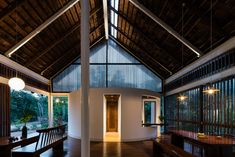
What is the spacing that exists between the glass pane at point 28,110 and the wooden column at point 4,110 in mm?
604

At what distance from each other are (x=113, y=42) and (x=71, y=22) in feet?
18.5

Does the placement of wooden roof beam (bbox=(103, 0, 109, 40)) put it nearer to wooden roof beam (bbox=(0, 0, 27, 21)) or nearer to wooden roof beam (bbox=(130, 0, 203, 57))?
wooden roof beam (bbox=(130, 0, 203, 57))

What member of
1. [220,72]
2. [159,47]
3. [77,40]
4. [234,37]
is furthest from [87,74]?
[77,40]

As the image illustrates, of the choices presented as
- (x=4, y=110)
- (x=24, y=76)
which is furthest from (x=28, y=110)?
(x=24, y=76)

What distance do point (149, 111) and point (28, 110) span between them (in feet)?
29.1

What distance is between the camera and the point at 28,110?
8000 mm

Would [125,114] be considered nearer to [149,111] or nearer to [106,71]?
[149,111]

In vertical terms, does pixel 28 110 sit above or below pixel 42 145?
above

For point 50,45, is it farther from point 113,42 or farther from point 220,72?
point 220,72

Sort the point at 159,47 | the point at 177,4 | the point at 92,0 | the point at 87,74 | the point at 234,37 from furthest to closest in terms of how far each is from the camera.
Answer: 1. the point at 159,47
2. the point at 92,0
3. the point at 177,4
4. the point at 234,37
5. the point at 87,74

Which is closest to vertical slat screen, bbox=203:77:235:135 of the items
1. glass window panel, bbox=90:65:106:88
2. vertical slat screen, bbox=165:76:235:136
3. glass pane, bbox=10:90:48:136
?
vertical slat screen, bbox=165:76:235:136

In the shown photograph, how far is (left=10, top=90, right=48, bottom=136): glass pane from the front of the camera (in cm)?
1018

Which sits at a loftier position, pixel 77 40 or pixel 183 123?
pixel 77 40

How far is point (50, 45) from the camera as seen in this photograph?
38.4 ft
